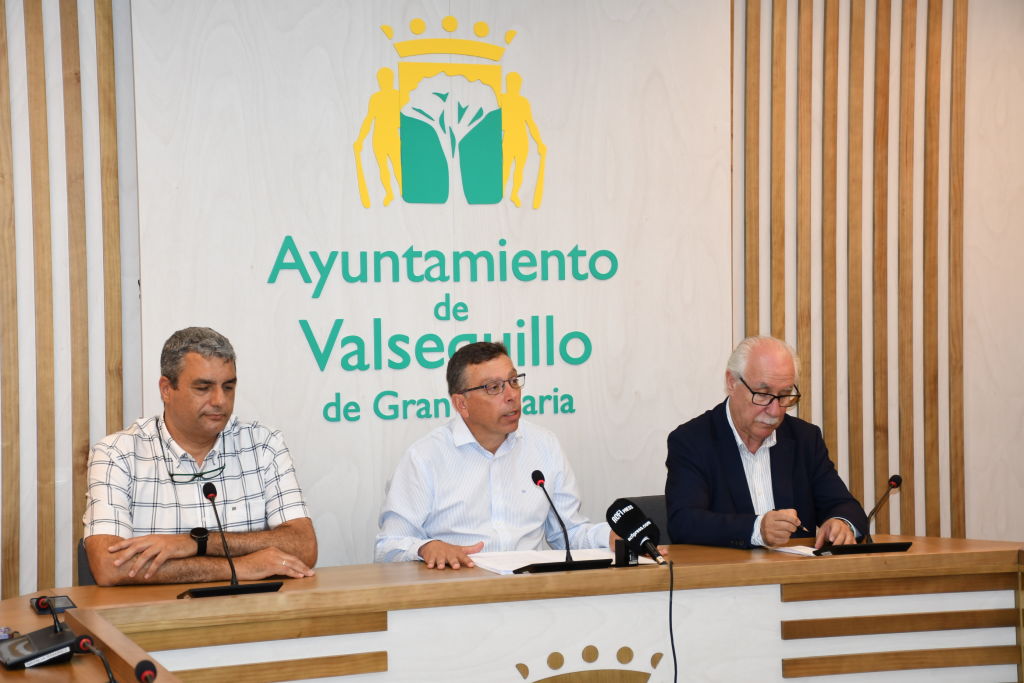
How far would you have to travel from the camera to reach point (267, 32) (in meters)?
4.18

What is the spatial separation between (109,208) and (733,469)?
262 centimetres

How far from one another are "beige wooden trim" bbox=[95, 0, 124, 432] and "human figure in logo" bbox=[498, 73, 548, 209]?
5.21ft

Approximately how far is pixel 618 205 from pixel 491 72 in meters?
0.80

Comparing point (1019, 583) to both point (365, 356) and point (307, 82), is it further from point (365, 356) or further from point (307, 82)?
point (307, 82)

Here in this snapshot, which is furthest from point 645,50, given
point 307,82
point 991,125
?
point 991,125

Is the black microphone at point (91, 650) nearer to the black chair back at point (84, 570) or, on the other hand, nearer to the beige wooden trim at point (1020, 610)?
the black chair back at point (84, 570)

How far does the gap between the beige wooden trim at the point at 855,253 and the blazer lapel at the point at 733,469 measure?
142 cm

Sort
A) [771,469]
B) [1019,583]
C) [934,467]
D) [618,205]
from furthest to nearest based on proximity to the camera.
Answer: [934,467]
[618,205]
[771,469]
[1019,583]

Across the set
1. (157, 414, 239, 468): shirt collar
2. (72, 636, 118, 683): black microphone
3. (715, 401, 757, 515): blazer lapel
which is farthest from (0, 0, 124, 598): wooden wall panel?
(715, 401, 757, 515): blazer lapel

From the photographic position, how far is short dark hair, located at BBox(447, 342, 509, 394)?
3682 mm

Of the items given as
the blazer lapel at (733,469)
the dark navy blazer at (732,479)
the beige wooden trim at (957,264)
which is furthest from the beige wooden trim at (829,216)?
the blazer lapel at (733,469)

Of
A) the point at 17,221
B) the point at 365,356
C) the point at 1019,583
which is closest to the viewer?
the point at 1019,583

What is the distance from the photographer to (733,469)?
12.0 ft

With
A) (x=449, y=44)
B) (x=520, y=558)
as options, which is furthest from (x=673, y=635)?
(x=449, y=44)
